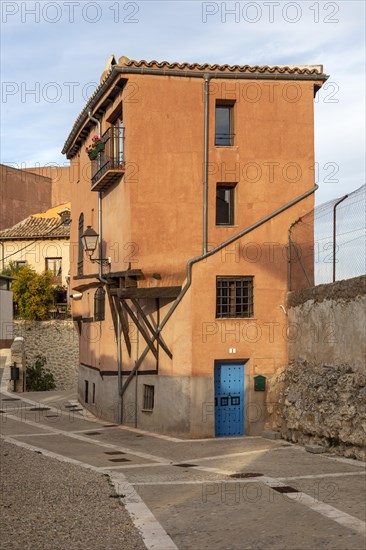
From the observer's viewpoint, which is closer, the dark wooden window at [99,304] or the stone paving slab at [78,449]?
the stone paving slab at [78,449]

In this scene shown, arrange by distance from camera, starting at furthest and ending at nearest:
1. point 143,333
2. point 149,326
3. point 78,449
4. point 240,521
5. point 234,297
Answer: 1. point 149,326
2. point 143,333
3. point 234,297
4. point 78,449
5. point 240,521

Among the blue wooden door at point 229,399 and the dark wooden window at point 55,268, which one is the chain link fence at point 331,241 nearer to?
the blue wooden door at point 229,399

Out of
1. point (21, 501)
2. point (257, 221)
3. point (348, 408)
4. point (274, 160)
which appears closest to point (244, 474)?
point (348, 408)

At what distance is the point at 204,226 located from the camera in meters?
24.3

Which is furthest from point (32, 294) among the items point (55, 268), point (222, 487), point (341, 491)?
point (341, 491)

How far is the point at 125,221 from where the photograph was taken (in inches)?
967

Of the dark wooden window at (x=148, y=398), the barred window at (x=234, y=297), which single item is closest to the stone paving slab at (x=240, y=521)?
the barred window at (x=234, y=297)

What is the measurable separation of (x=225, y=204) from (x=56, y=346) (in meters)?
24.2

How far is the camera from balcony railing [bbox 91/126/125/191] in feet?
81.3

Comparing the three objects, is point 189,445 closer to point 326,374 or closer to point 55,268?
point 326,374

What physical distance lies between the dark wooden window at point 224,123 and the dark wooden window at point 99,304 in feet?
25.3

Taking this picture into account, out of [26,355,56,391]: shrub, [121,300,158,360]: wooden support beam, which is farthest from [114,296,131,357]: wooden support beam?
[26,355,56,391]: shrub

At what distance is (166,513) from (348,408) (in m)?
7.17

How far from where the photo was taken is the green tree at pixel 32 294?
157 feet
